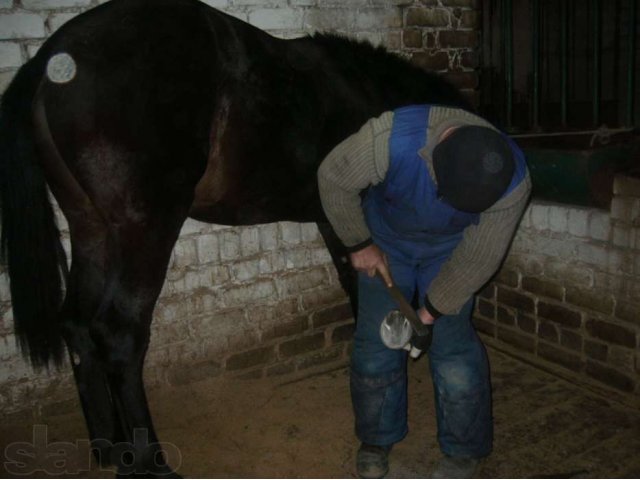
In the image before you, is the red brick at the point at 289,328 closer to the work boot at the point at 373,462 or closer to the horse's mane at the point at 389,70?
the work boot at the point at 373,462

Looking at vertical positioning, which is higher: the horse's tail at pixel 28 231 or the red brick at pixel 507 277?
the horse's tail at pixel 28 231

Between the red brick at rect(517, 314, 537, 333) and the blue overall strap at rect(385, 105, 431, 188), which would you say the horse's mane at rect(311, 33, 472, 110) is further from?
the red brick at rect(517, 314, 537, 333)

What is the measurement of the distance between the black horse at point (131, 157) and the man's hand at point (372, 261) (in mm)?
638

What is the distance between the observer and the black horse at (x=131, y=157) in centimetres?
204

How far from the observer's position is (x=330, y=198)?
2.04 metres

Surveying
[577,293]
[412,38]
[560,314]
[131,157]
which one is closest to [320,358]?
[560,314]

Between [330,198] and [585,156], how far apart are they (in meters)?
1.56

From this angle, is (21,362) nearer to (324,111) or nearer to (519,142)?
(324,111)

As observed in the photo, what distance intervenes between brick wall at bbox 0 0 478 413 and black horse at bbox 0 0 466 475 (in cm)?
45

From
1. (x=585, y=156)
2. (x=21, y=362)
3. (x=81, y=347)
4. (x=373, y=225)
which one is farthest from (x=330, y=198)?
(x=21, y=362)

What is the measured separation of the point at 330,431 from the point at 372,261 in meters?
1.05

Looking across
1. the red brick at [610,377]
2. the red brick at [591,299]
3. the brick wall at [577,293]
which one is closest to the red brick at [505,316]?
the brick wall at [577,293]

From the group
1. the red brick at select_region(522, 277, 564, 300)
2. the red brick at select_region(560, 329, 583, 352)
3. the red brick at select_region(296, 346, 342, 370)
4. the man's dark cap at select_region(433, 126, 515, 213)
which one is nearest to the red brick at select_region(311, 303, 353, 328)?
the red brick at select_region(296, 346, 342, 370)

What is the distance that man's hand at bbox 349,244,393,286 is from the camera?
2.10 metres
